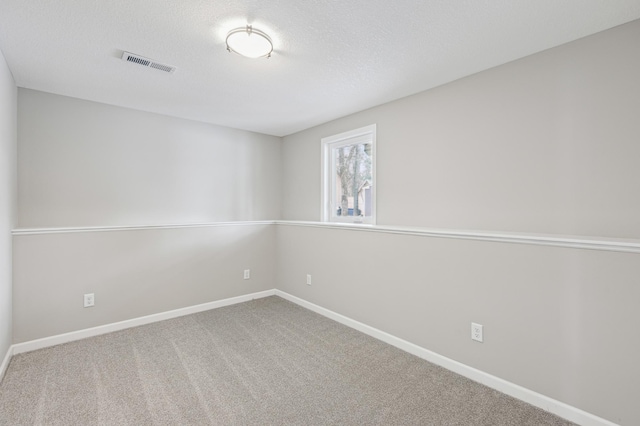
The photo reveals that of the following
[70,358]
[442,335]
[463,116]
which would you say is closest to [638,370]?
[442,335]

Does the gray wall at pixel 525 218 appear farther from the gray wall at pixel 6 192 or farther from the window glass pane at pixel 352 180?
the gray wall at pixel 6 192

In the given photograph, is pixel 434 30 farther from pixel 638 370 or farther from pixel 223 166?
pixel 223 166

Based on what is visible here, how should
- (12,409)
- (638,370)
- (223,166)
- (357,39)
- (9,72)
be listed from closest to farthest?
(638,370), (12,409), (357,39), (9,72), (223,166)

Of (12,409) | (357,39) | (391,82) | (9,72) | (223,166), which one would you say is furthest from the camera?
(223,166)

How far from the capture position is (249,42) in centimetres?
184

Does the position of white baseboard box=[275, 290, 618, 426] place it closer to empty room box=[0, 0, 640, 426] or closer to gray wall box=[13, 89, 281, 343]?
empty room box=[0, 0, 640, 426]

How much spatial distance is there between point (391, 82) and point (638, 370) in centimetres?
242

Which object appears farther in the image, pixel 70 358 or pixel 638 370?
pixel 70 358

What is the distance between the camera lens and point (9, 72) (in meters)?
2.31

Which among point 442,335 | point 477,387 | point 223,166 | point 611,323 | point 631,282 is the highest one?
point 223,166

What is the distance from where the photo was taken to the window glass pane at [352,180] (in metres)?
3.38

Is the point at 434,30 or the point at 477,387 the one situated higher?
the point at 434,30

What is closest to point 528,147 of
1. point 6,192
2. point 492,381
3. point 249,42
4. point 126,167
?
point 492,381

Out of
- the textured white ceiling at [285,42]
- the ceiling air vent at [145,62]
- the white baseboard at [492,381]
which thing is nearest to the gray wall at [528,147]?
the textured white ceiling at [285,42]
